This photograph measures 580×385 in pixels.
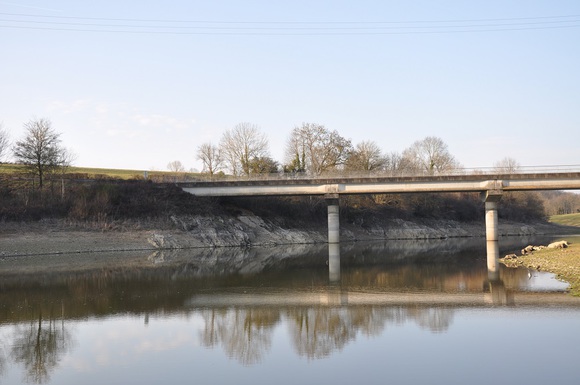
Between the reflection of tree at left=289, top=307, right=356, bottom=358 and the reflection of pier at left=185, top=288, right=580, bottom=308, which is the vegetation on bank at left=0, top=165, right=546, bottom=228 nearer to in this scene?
the reflection of pier at left=185, top=288, right=580, bottom=308

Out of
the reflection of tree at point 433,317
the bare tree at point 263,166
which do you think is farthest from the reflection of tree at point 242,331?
the bare tree at point 263,166

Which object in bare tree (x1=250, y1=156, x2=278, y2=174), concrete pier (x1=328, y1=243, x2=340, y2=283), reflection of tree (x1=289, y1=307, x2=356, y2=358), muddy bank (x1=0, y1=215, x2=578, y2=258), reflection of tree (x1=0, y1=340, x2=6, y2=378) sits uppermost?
bare tree (x1=250, y1=156, x2=278, y2=174)

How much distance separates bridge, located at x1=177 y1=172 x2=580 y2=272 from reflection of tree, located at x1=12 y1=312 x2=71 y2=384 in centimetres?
5417

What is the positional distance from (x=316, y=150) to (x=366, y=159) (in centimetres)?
973

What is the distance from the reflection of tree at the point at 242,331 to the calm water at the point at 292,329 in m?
0.05

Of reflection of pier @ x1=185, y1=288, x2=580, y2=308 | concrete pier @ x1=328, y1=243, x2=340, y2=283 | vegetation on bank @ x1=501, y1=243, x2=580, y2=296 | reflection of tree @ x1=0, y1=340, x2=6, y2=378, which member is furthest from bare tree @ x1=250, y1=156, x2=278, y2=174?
reflection of tree @ x1=0, y1=340, x2=6, y2=378

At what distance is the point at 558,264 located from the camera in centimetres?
3788

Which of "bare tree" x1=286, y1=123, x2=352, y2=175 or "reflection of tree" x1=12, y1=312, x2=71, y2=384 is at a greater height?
"bare tree" x1=286, y1=123, x2=352, y2=175

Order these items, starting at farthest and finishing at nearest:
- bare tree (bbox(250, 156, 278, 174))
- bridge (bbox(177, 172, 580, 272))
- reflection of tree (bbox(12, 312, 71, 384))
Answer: bare tree (bbox(250, 156, 278, 174)), bridge (bbox(177, 172, 580, 272)), reflection of tree (bbox(12, 312, 71, 384))

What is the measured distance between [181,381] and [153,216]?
58666 mm

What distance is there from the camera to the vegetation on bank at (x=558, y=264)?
101 feet

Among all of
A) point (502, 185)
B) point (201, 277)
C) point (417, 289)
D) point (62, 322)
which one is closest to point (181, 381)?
point (62, 322)

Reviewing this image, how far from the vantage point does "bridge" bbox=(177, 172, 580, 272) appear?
71.4m

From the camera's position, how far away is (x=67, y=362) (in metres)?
17.2
